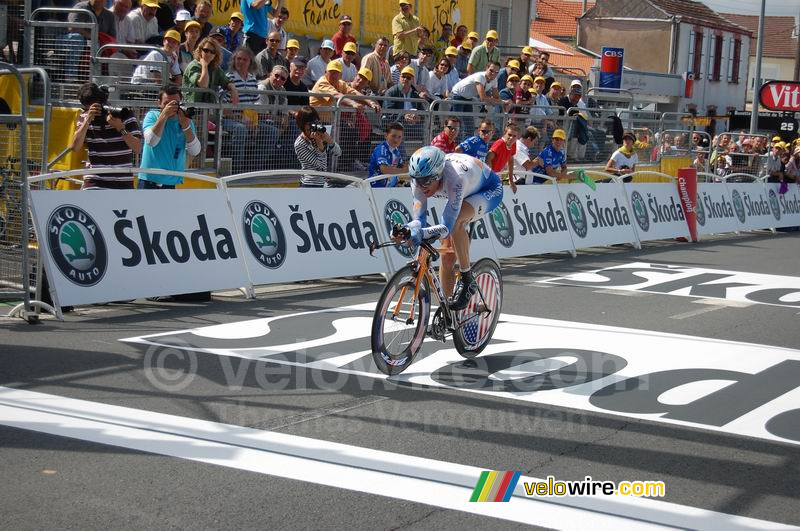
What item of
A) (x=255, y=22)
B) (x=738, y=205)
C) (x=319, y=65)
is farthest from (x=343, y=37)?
(x=738, y=205)

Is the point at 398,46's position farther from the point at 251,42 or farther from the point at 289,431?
the point at 289,431

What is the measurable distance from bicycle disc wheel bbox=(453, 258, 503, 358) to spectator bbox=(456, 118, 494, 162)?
341 cm

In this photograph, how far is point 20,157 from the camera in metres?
10.1

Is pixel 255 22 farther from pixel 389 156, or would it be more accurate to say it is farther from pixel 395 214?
pixel 395 214

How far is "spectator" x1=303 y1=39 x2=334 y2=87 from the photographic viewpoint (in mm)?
17078

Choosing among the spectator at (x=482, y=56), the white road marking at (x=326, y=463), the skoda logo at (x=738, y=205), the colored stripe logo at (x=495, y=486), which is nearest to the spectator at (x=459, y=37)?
the spectator at (x=482, y=56)

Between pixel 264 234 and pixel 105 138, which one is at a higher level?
Result: pixel 105 138

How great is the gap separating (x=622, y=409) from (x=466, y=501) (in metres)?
2.44

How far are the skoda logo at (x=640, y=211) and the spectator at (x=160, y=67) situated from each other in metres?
9.07

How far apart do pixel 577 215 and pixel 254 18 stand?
6.14 m

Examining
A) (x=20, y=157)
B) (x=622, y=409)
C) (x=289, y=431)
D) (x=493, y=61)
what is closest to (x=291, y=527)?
(x=289, y=431)

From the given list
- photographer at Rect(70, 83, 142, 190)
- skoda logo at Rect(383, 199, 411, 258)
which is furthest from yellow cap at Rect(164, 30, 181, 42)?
skoda logo at Rect(383, 199, 411, 258)

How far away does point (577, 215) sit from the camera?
17.6 meters

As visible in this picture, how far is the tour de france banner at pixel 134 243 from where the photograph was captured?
9984mm
